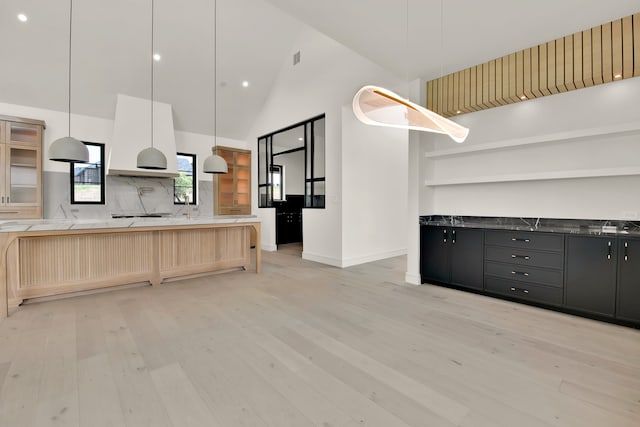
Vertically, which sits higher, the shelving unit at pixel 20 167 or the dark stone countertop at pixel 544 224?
the shelving unit at pixel 20 167

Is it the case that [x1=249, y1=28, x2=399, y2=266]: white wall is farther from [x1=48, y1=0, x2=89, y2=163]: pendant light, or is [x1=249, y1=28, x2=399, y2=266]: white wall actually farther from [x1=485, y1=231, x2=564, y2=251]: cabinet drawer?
[x1=48, y1=0, x2=89, y2=163]: pendant light

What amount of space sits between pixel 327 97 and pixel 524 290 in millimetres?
4504

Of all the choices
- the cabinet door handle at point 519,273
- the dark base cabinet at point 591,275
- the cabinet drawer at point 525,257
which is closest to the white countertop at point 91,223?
the cabinet drawer at point 525,257

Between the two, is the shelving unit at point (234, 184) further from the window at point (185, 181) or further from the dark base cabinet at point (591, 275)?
the dark base cabinet at point (591, 275)

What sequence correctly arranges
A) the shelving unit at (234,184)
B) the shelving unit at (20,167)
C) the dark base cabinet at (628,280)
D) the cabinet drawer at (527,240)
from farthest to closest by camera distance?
the shelving unit at (234,184), the shelving unit at (20,167), the cabinet drawer at (527,240), the dark base cabinet at (628,280)

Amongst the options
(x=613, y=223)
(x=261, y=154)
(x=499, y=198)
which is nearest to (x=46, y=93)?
(x=261, y=154)

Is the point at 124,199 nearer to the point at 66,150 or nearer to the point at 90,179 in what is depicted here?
the point at 90,179

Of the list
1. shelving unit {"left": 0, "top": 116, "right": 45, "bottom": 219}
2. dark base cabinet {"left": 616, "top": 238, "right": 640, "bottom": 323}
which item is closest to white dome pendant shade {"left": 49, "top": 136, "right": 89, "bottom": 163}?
shelving unit {"left": 0, "top": 116, "right": 45, "bottom": 219}

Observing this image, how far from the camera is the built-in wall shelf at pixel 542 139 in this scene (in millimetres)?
2906

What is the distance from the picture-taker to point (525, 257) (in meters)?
3.39

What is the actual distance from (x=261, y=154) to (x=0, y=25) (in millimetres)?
4866

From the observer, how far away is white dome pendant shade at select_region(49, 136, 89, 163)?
330 cm

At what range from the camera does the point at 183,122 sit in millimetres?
7102

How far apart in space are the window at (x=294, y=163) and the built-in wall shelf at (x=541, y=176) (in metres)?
2.49
